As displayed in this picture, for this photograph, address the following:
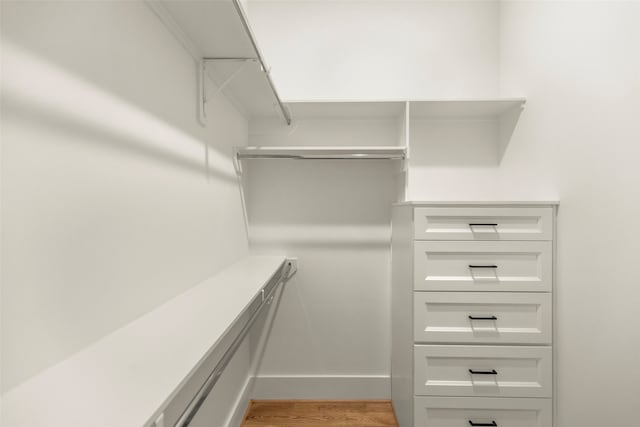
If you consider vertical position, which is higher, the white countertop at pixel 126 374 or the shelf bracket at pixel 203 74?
the shelf bracket at pixel 203 74

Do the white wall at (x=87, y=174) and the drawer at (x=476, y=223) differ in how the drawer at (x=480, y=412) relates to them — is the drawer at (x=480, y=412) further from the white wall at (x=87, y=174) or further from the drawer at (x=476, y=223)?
the white wall at (x=87, y=174)

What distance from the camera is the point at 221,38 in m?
1.09

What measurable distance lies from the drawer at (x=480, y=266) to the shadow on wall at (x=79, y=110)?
1.19 metres

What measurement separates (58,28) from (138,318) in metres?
0.67

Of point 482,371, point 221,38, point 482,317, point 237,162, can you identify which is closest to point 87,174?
point 221,38

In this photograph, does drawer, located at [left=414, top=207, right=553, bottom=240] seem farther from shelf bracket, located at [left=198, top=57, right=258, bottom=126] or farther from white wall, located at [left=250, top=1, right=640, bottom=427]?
shelf bracket, located at [left=198, top=57, right=258, bottom=126]

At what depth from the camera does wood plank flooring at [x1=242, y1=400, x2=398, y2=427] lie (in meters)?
1.88

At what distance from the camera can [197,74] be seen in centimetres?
124

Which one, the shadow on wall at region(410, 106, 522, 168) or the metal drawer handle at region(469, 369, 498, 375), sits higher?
the shadow on wall at region(410, 106, 522, 168)

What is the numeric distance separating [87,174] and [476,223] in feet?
5.01

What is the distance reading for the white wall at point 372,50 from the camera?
209 centimetres

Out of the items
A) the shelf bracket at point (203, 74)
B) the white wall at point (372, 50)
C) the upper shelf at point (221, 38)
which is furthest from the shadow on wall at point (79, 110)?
the white wall at point (372, 50)

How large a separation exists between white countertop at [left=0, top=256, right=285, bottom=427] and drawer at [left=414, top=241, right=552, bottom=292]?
979 mm

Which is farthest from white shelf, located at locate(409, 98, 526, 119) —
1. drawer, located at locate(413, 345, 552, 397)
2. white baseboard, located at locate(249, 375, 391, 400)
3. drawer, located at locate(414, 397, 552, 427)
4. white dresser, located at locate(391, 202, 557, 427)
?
white baseboard, located at locate(249, 375, 391, 400)
